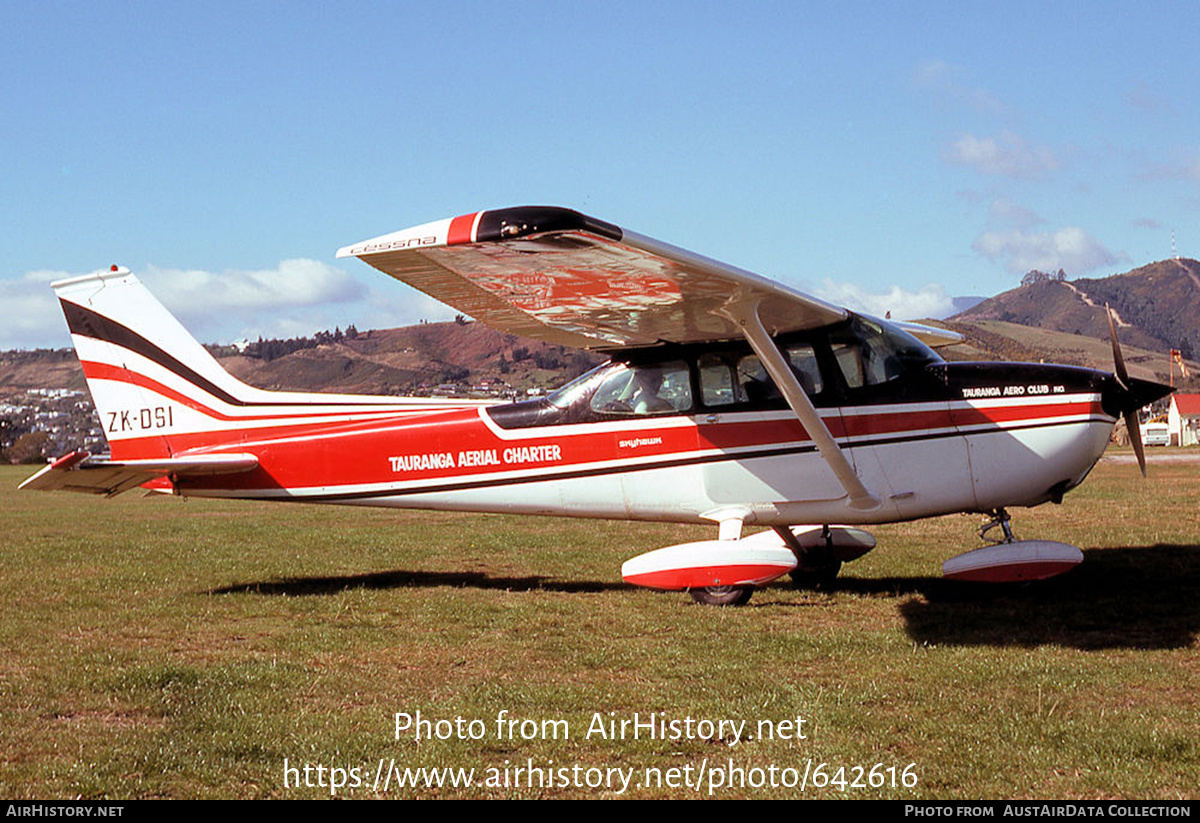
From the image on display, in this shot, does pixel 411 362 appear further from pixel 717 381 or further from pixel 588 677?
pixel 588 677

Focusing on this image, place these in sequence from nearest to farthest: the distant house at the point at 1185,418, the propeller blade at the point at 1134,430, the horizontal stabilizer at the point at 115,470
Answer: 1. the horizontal stabilizer at the point at 115,470
2. the propeller blade at the point at 1134,430
3. the distant house at the point at 1185,418

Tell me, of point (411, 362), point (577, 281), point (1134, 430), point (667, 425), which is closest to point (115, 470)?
point (577, 281)

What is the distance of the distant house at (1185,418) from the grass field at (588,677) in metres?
73.4

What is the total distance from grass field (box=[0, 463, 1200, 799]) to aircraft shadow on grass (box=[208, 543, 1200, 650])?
0.14 feet

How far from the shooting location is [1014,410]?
7824 mm

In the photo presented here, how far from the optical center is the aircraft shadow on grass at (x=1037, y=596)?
670cm

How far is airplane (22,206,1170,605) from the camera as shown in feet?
24.8

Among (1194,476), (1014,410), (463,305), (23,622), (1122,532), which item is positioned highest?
(463,305)

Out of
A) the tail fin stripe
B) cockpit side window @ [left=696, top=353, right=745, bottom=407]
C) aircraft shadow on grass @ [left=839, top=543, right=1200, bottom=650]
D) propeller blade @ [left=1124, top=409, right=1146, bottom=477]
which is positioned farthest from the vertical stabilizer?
propeller blade @ [left=1124, top=409, right=1146, bottom=477]

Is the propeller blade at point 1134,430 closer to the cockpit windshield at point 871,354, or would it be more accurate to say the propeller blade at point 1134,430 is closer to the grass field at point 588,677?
the grass field at point 588,677

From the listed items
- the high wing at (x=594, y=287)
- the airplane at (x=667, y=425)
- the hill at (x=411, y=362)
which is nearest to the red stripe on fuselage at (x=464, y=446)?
the airplane at (x=667, y=425)

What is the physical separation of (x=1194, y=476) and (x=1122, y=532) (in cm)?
1237
